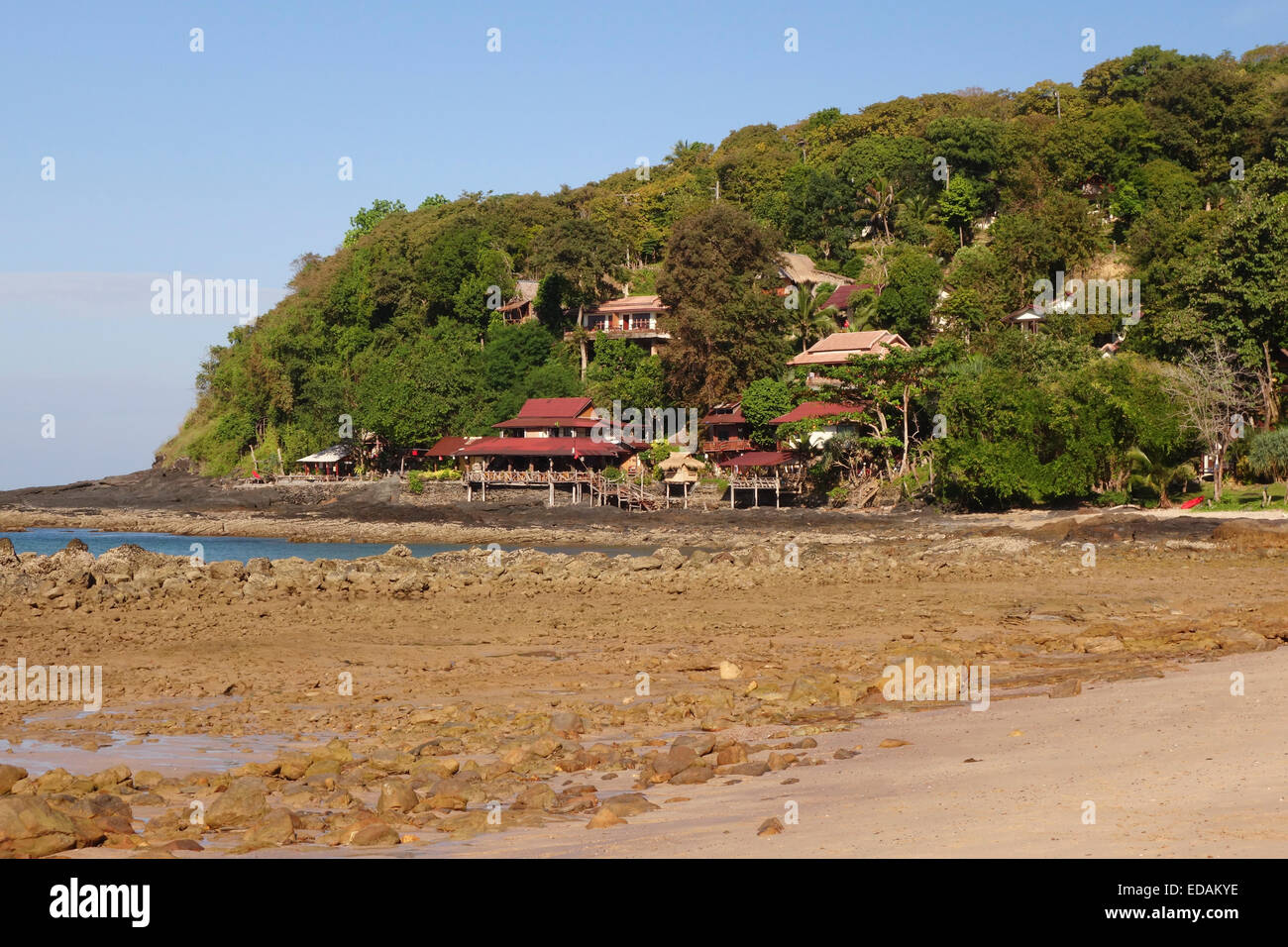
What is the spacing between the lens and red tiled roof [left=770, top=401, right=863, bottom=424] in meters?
58.9

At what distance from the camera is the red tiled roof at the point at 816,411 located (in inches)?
2319

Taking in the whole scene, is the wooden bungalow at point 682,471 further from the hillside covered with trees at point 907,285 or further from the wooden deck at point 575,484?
the hillside covered with trees at point 907,285

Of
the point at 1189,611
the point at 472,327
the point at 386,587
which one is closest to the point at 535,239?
the point at 472,327

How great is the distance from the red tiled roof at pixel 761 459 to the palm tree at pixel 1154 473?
18.5m

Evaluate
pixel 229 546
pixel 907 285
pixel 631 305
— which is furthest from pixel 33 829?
pixel 631 305

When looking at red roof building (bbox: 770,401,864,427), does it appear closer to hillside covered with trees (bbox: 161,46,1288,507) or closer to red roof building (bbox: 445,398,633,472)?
hillside covered with trees (bbox: 161,46,1288,507)

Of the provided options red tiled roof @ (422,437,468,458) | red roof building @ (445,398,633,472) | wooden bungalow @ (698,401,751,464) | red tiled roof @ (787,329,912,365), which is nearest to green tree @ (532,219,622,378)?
red roof building @ (445,398,633,472)

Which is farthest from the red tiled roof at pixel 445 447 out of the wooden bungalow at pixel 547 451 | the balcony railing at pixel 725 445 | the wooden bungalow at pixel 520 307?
the balcony railing at pixel 725 445

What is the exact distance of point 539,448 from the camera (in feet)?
227

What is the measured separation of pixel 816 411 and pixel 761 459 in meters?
4.23

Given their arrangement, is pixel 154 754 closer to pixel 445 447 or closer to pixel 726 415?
pixel 726 415

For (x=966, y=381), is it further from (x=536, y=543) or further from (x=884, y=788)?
(x=884, y=788)
